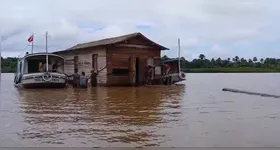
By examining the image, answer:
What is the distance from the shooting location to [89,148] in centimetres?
647

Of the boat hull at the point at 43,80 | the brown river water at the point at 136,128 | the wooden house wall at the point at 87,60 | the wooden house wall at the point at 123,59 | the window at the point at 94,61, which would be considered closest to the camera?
the brown river water at the point at 136,128

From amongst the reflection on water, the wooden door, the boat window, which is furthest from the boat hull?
the reflection on water

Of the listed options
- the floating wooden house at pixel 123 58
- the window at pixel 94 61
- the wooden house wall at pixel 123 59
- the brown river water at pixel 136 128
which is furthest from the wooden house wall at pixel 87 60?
the brown river water at pixel 136 128

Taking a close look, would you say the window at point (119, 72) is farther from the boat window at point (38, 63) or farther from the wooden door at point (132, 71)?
the boat window at point (38, 63)

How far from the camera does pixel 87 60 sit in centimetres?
2992

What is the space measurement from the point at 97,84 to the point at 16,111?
1636cm

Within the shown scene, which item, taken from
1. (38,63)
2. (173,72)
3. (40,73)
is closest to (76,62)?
(38,63)

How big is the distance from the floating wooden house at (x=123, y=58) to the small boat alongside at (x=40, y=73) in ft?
8.87

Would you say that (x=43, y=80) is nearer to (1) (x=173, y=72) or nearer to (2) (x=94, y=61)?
(2) (x=94, y=61)

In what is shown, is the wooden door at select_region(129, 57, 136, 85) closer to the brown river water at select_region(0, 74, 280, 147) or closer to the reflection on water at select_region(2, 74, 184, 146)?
the reflection on water at select_region(2, 74, 184, 146)

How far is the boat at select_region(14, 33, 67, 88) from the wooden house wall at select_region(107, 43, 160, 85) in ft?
11.2

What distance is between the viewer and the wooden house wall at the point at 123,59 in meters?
Answer: 27.4

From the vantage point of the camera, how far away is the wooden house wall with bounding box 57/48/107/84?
27.7 meters

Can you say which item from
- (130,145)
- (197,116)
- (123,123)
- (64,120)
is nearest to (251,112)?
(197,116)
